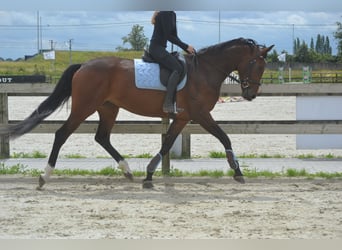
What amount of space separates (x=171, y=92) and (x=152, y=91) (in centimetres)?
31

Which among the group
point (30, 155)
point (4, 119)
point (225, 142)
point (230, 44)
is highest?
point (230, 44)

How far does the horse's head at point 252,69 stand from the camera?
6.37 m

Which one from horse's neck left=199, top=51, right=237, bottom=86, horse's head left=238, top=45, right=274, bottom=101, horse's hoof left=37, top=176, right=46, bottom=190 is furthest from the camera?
horse's neck left=199, top=51, right=237, bottom=86

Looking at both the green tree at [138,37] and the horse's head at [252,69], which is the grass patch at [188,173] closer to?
the horse's head at [252,69]

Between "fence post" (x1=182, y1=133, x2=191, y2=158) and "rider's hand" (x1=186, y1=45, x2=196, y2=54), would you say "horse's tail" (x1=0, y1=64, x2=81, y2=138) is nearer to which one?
"rider's hand" (x1=186, y1=45, x2=196, y2=54)

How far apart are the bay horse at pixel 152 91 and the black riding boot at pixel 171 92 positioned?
0.16 m

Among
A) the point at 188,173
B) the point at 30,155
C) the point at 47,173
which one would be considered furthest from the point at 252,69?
the point at 30,155

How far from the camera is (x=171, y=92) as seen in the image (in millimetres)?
6184

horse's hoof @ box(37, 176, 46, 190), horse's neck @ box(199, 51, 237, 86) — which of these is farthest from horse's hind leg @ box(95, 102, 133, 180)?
horse's neck @ box(199, 51, 237, 86)

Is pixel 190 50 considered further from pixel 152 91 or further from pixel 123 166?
pixel 123 166

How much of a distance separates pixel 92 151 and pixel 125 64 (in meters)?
3.62

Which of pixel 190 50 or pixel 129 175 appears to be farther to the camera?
pixel 129 175

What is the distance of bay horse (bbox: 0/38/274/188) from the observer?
6.27 metres

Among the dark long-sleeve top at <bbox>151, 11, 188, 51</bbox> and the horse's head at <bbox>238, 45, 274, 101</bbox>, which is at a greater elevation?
the dark long-sleeve top at <bbox>151, 11, 188, 51</bbox>
